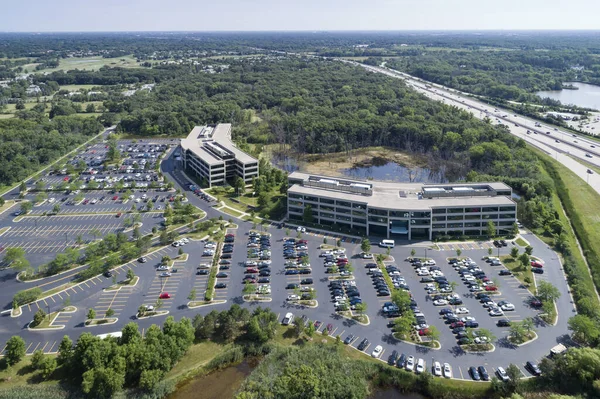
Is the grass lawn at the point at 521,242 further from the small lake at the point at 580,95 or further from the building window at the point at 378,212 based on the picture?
the small lake at the point at 580,95

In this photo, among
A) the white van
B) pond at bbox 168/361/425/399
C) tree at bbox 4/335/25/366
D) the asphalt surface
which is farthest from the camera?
the white van

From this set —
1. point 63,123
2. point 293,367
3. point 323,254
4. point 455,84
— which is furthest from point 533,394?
point 455,84

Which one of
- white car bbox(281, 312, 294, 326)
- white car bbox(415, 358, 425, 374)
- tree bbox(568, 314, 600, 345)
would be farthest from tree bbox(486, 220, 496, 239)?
white car bbox(281, 312, 294, 326)

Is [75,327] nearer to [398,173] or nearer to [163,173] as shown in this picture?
[163,173]

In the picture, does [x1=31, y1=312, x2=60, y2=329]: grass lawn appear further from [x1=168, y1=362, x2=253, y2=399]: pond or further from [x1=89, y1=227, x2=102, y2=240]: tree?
[x1=89, y1=227, x2=102, y2=240]: tree

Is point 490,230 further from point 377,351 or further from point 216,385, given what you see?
point 216,385

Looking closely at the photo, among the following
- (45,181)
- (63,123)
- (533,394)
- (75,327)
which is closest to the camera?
(533,394)
